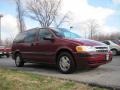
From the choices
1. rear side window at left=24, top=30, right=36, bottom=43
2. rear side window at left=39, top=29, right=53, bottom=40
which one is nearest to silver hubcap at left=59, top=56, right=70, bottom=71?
rear side window at left=39, top=29, right=53, bottom=40

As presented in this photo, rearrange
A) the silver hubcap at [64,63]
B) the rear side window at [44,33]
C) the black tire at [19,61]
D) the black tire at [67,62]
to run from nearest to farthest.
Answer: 1. the black tire at [67,62]
2. the silver hubcap at [64,63]
3. the rear side window at [44,33]
4. the black tire at [19,61]

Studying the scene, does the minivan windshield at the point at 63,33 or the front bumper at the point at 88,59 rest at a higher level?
the minivan windshield at the point at 63,33

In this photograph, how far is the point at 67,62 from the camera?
1047 centimetres

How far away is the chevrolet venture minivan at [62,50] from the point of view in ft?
33.1

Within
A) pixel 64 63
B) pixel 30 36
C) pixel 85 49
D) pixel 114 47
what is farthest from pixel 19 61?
pixel 114 47

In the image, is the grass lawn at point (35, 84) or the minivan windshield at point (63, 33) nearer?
the grass lawn at point (35, 84)

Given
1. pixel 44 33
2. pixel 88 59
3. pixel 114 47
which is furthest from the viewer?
pixel 114 47

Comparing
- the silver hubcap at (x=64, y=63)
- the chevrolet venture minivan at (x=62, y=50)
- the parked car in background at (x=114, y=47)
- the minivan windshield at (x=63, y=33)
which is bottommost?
the parked car in background at (x=114, y=47)

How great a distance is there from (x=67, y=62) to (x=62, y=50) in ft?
1.62

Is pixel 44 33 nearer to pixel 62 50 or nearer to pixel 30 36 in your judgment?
pixel 30 36

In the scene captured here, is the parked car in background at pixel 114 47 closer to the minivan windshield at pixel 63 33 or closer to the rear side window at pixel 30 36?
the rear side window at pixel 30 36

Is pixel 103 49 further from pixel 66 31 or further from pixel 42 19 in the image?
pixel 42 19

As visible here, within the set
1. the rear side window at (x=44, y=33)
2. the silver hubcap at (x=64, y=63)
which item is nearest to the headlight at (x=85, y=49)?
the silver hubcap at (x=64, y=63)

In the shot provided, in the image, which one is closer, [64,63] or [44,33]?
[64,63]
